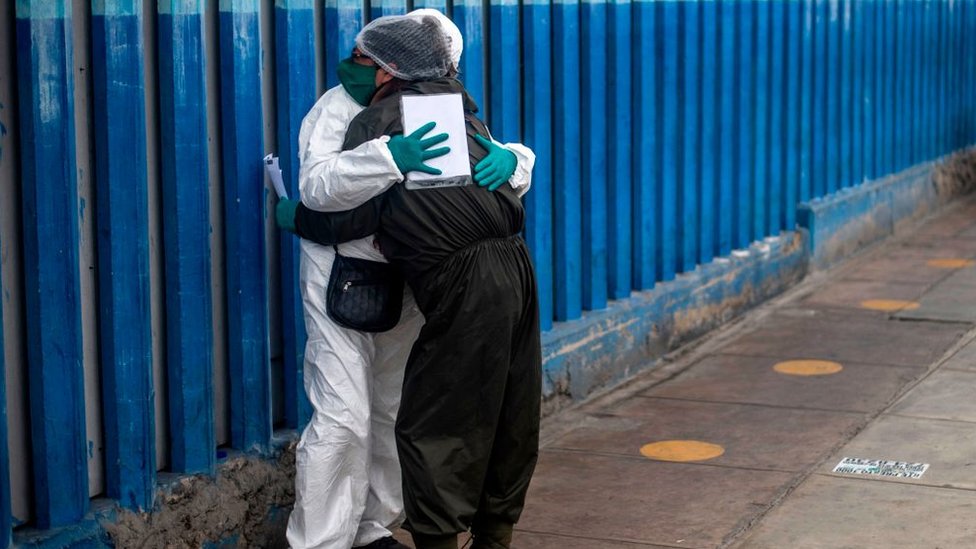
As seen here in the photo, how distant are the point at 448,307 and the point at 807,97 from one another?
248 inches

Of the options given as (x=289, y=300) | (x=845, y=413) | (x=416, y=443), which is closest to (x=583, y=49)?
(x=845, y=413)

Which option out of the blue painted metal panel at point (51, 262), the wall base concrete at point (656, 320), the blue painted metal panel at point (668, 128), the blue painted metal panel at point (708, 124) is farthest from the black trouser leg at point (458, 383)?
the blue painted metal panel at point (708, 124)

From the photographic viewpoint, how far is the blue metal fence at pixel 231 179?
448cm

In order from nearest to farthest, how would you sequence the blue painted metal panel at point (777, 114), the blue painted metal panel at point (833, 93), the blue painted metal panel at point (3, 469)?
1. the blue painted metal panel at point (3, 469)
2. the blue painted metal panel at point (777, 114)
3. the blue painted metal panel at point (833, 93)

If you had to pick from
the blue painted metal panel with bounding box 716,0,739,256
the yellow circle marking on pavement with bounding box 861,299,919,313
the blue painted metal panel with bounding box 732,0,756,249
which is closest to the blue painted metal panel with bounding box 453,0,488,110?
the blue painted metal panel with bounding box 716,0,739,256

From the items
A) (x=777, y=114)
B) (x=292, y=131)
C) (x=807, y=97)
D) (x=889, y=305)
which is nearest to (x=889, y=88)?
(x=807, y=97)

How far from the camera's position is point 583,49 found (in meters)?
7.59

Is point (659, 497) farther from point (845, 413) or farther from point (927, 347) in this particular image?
point (927, 347)

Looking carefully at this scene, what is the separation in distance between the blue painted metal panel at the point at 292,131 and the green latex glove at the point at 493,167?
91 centimetres

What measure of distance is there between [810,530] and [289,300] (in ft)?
6.69

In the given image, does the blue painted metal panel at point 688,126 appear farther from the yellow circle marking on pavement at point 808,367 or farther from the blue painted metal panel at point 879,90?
the blue painted metal panel at point 879,90

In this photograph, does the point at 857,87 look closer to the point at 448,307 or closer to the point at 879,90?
the point at 879,90

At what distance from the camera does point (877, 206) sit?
11.9 meters

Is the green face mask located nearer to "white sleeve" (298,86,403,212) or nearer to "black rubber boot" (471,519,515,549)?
"white sleeve" (298,86,403,212)
